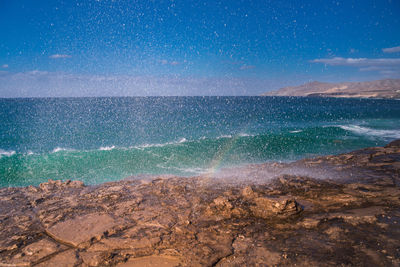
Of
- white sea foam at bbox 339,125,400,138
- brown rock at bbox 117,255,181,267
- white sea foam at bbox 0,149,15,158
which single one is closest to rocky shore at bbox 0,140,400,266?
brown rock at bbox 117,255,181,267

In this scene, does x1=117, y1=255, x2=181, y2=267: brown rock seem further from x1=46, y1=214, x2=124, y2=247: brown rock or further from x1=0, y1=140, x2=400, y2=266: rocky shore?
x1=46, y1=214, x2=124, y2=247: brown rock

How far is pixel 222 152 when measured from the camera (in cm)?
1473

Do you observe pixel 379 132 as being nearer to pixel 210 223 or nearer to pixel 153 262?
pixel 210 223

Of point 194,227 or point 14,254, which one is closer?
point 14,254

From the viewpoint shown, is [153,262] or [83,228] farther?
[83,228]

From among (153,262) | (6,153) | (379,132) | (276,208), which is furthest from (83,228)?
(379,132)

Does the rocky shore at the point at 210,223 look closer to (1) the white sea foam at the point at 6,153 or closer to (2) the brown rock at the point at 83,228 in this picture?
(2) the brown rock at the point at 83,228

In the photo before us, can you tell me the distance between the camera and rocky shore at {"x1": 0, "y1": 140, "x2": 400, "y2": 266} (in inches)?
133

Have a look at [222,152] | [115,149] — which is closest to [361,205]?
→ [222,152]

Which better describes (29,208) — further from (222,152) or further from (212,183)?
(222,152)

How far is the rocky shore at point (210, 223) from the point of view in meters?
3.38

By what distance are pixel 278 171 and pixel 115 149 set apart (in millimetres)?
11490

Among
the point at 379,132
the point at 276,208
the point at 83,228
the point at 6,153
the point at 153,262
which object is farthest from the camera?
the point at 379,132

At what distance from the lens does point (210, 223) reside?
4.39m
